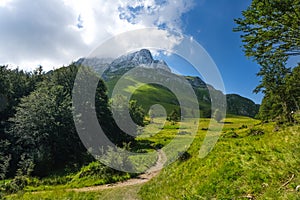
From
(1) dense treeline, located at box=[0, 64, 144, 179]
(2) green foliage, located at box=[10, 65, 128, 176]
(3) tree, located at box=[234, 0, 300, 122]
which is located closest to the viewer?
(3) tree, located at box=[234, 0, 300, 122]

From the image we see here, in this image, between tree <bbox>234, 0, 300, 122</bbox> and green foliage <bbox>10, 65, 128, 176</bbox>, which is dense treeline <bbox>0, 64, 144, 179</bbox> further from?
tree <bbox>234, 0, 300, 122</bbox>

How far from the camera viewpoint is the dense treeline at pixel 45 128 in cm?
3525

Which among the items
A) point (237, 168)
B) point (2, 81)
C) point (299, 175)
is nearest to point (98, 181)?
point (237, 168)

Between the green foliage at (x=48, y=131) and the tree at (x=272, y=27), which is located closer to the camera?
the tree at (x=272, y=27)

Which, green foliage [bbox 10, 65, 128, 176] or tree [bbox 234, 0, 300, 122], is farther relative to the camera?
green foliage [bbox 10, 65, 128, 176]

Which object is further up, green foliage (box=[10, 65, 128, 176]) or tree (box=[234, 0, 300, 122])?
tree (box=[234, 0, 300, 122])

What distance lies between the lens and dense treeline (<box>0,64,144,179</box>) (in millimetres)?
35250

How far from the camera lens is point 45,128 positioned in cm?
3931

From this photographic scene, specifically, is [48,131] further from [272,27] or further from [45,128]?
[272,27]

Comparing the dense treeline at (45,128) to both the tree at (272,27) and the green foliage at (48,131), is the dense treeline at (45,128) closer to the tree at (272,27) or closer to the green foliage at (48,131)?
the green foliage at (48,131)

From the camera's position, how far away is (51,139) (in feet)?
129

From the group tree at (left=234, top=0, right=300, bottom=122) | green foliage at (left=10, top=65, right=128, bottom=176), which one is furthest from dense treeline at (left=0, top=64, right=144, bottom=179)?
tree at (left=234, top=0, right=300, bottom=122)

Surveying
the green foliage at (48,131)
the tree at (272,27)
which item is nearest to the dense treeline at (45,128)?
the green foliage at (48,131)

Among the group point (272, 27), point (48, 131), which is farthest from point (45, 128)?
point (272, 27)
